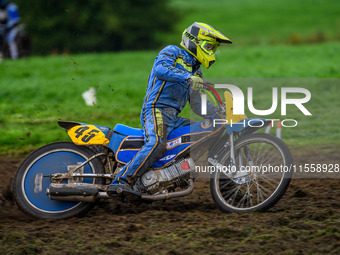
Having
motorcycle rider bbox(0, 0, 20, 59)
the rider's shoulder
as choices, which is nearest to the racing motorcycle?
the rider's shoulder

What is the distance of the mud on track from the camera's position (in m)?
4.83

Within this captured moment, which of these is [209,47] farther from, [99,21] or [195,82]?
[99,21]

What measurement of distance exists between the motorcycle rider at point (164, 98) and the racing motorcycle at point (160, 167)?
14 centimetres

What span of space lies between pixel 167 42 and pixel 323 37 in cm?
1348

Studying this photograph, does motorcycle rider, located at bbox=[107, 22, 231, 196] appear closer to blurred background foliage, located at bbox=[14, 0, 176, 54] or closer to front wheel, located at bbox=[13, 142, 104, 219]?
front wheel, located at bbox=[13, 142, 104, 219]

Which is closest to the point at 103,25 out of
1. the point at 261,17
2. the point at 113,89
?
the point at 261,17

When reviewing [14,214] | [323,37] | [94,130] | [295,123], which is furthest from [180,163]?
[323,37]

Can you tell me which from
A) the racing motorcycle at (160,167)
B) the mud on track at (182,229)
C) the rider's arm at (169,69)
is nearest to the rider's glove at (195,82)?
the rider's arm at (169,69)

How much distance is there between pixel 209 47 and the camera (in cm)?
593

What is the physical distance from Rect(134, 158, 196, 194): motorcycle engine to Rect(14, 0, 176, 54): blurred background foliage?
104 ft

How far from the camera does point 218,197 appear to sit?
601 cm

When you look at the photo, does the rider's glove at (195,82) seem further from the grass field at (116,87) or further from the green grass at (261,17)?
the green grass at (261,17)

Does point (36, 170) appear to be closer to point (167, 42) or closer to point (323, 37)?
point (323, 37)

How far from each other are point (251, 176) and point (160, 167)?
101cm
